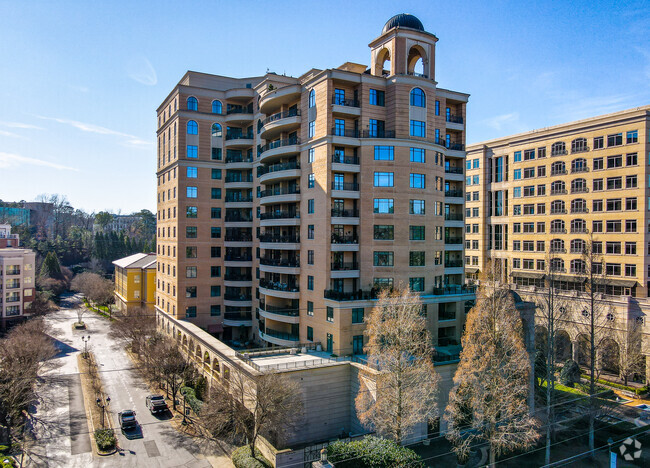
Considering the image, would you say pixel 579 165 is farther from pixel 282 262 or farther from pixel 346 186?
pixel 282 262

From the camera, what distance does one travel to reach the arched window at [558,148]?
5356cm

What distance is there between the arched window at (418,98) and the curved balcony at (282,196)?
533 inches

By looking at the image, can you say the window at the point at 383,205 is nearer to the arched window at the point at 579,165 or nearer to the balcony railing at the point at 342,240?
the balcony railing at the point at 342,240

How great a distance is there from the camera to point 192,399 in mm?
38000

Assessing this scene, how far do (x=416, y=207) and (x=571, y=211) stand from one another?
2563cm

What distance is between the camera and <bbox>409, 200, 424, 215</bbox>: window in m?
38.9

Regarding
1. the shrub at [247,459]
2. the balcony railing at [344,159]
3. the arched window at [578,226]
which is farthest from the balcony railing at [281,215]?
the arched window at [578,226]

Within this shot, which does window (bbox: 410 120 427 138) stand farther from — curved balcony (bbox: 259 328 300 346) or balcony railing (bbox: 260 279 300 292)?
curved balcony (bbox: 259 328 300 346)

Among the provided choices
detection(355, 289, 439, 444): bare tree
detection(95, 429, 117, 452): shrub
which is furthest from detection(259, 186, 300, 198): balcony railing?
detection(95, 429, 117, 452): shrub

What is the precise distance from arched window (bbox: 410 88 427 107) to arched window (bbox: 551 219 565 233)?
26662 mm

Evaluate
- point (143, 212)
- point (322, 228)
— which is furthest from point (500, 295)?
point (143, 212)

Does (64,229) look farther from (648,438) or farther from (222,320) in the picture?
(648,438)

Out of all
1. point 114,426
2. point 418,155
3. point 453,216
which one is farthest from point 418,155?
point 114,426

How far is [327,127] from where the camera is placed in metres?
37.8
